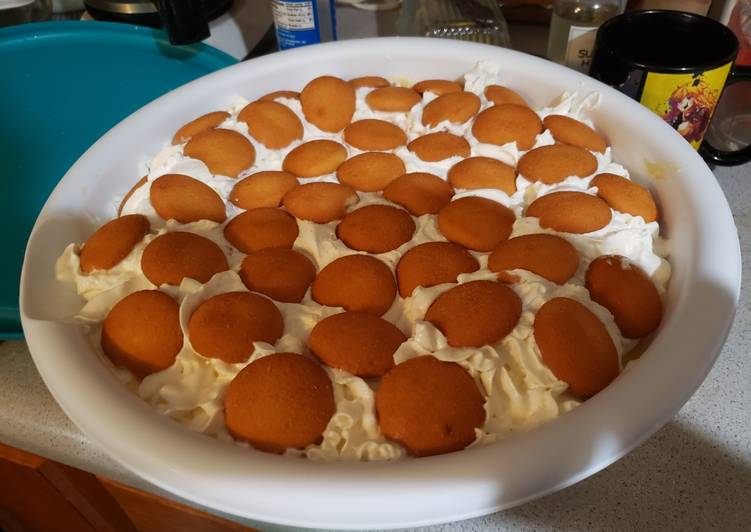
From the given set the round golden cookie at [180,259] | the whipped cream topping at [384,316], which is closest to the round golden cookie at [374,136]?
the whipped cream topping at [384,316]

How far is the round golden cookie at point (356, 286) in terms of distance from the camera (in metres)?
0.55

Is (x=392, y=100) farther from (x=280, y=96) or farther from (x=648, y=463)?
(x=648, y=463)

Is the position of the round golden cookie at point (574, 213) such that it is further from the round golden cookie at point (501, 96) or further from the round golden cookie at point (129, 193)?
the round golden cookie at point (129, 193)

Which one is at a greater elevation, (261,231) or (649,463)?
(261,231)

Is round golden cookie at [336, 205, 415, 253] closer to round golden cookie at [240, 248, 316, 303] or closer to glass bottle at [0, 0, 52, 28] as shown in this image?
round golden cookie at [240, 248, 316, 303]

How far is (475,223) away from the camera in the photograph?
60 cm

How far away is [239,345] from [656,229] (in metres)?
0.40

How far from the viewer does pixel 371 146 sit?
2.36ft

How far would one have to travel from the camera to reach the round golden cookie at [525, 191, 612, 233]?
60 centimetres

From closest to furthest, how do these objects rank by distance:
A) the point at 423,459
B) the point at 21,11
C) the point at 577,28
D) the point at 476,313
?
the point at 423,459
the point at 476,313
the point at 577,28
the point at 21,11

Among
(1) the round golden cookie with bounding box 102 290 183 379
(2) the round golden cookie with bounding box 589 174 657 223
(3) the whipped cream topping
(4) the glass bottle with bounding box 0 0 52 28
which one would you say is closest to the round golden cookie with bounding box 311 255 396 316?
(3) the whipped cream topping

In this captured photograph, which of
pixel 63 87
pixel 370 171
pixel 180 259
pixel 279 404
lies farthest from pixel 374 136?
pixel 63 87

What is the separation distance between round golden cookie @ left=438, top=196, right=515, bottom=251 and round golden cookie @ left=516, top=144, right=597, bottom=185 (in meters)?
0.07

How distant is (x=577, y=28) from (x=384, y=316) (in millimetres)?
572
